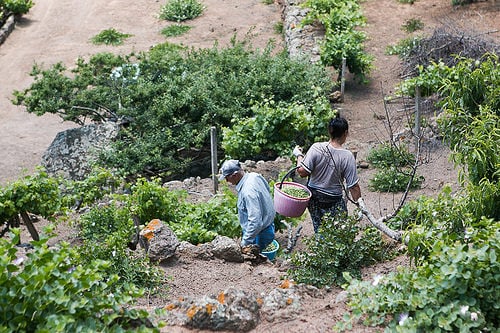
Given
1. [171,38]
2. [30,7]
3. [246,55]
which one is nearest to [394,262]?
[246,55]

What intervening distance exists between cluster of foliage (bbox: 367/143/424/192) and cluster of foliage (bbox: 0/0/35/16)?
13401mm

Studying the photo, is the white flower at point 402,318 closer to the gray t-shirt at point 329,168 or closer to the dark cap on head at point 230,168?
the gray t-shirt at point 329,168

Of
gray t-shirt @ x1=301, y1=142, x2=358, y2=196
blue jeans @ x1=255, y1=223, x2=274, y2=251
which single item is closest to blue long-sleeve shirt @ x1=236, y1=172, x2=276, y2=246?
blue jeans @ x1=255, y1=223, x2=274, y2=251

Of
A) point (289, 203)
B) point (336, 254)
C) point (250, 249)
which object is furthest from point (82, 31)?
point (336, 254)

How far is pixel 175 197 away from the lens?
8.13 metres

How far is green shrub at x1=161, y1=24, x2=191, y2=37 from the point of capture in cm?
1866

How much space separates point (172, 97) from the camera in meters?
11.8

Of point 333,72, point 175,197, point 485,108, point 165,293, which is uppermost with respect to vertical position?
point 485,108

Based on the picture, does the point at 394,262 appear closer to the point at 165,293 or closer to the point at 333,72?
the point at 165,293

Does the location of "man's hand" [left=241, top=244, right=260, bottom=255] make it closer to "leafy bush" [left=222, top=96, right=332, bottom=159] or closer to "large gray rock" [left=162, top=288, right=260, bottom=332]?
"large gray rock" [left=162, top=288, right=260, bottom=332]

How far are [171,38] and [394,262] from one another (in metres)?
13.5

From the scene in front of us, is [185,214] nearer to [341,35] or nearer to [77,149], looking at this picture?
[77,149]

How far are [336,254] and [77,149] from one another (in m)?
7.02

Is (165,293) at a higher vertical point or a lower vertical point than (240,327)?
lower
